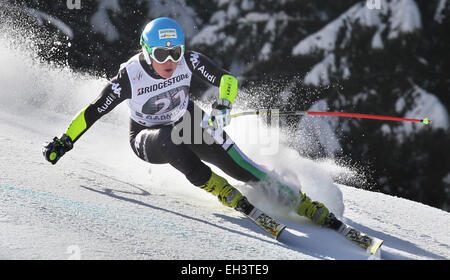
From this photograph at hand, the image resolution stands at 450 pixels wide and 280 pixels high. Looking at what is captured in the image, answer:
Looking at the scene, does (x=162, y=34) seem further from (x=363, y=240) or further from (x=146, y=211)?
(x=363, y=240)

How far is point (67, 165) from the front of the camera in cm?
414

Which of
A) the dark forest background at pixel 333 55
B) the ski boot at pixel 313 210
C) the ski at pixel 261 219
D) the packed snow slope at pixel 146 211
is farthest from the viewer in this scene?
the dark forest background at pixel 333 55

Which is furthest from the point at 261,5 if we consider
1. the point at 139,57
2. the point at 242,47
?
the point at 139,57

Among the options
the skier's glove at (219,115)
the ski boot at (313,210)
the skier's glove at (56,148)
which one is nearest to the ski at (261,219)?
the ski boot at (313,210)

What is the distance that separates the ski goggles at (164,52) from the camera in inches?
142

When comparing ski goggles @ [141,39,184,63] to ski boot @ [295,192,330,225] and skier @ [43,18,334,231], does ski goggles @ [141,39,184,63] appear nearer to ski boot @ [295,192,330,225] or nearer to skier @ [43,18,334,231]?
skier @ [43,18,334,231]

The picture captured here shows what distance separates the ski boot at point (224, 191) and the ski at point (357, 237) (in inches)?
24.8

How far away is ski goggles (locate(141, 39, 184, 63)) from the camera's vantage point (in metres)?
3.62

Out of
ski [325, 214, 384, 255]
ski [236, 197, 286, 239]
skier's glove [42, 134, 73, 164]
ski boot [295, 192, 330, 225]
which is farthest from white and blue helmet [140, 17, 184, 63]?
ski [325, 214, 384, 255]

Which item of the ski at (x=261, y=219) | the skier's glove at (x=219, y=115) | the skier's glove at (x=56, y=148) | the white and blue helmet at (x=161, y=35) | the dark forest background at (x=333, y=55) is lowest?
the ski at (x=261, y=219)

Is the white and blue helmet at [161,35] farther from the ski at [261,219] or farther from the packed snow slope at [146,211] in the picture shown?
the ski at [261,219]
